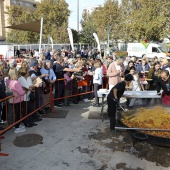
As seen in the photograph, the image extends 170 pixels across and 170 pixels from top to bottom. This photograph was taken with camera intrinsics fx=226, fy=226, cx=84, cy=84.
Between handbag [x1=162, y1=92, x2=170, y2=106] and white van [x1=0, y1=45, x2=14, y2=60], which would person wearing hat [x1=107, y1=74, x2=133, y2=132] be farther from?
white van [x1=0, y1=45, x2=14, y2=60]

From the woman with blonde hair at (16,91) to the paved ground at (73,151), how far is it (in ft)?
1.53

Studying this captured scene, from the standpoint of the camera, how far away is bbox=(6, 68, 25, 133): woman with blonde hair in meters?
5.86

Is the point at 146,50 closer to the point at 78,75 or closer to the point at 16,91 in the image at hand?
the point at 78,75

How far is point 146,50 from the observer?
29719 mm

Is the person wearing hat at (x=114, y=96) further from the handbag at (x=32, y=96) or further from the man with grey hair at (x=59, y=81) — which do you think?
the man with grey hair at (x=59, y=81)

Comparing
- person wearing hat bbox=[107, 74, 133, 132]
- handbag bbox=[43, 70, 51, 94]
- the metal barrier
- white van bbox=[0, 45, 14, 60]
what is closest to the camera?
the metal barrier

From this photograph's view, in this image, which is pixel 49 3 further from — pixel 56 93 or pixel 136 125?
pixel 136 125

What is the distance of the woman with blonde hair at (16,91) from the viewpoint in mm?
5863

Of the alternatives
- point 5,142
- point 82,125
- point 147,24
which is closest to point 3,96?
point 5,142

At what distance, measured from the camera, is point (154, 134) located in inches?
181

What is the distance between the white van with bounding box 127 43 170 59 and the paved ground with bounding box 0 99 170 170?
24032 mm

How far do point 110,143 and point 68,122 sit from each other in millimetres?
1892

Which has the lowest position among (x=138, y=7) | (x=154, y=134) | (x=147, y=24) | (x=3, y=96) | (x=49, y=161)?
(x=49, y=161)

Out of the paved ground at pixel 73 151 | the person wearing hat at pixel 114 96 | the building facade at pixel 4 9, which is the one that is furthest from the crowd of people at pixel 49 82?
the building facade at pixel 4 9
